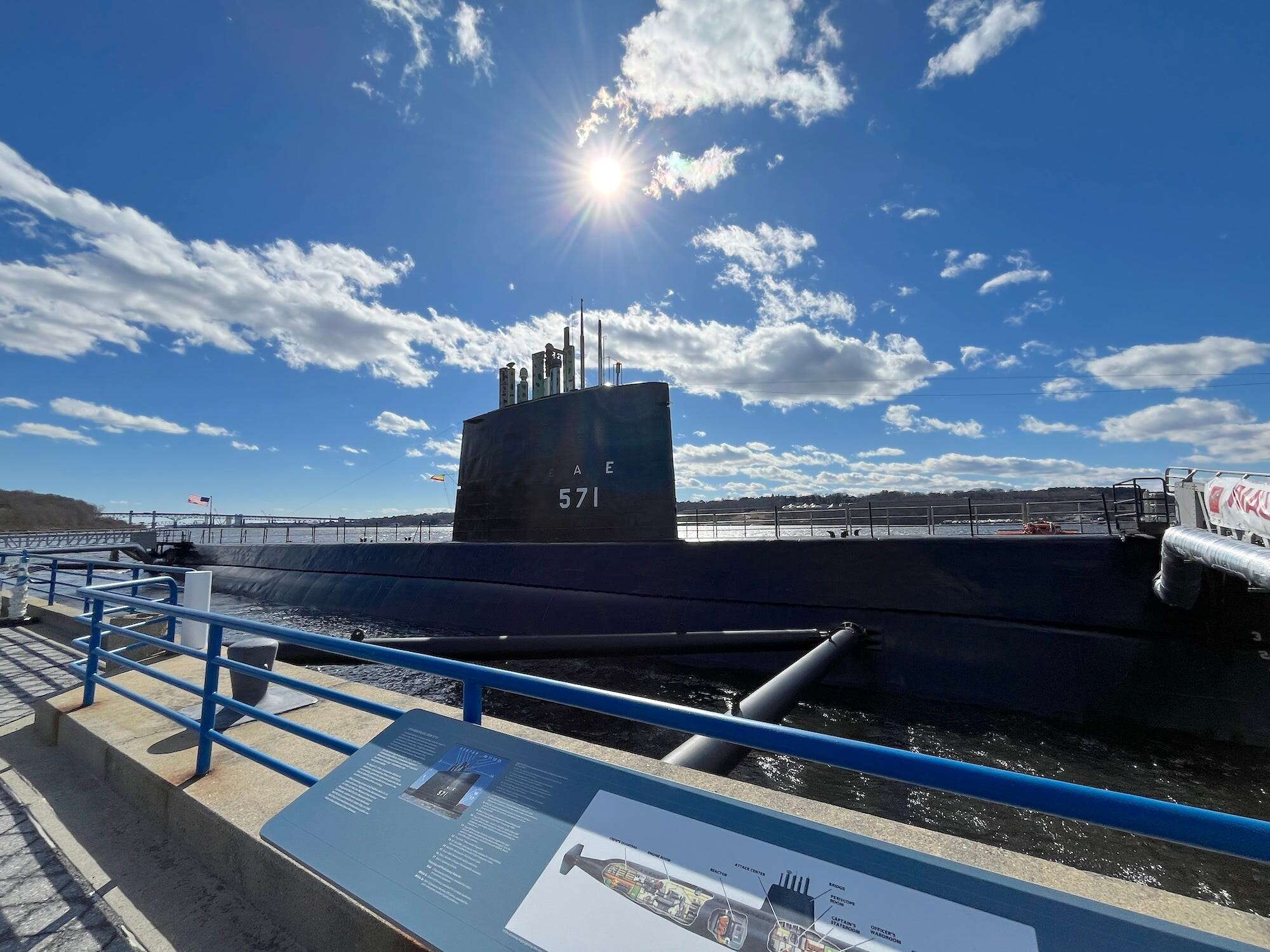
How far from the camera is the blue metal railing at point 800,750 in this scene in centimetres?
121

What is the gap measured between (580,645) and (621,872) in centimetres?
532

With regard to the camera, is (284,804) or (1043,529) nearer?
(284,804)

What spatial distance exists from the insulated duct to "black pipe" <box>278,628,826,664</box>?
3.74 m

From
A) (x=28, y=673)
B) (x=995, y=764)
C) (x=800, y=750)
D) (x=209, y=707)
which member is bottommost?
(x=995, y=764)

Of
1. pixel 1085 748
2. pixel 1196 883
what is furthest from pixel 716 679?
pixel 1196 883

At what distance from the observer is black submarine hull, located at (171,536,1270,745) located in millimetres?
6680

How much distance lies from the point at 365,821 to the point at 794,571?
8.60 metres

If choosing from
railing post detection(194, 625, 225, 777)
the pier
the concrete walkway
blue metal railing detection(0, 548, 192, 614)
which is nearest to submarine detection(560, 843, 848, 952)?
the pier

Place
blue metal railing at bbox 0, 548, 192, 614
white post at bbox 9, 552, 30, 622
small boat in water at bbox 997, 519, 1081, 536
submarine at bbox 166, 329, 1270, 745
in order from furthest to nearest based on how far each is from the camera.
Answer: small boat in water at bbox 997, 519, 1081, 536 < white post at bbox 9, 552, 30, 622 < blue metal railing at bbox 0, 548, 192, 614 < submarine at bbox 166, 329, 1270, 745

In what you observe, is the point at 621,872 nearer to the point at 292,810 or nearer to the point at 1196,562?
the point at 292,810

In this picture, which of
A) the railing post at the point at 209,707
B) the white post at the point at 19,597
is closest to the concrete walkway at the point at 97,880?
the railing post at the point at 209,707

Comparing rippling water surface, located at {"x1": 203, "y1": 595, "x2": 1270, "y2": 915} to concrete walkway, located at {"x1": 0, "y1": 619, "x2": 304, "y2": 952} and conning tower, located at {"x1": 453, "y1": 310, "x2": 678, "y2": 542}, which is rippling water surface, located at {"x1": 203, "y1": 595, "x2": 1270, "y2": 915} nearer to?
conning tower, located at {"x1": 453, "y1": 310, "x2": 678, "y2": 542}

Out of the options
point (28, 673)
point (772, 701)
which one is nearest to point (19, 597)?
point (28, 673)

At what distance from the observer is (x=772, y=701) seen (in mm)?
5270
